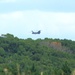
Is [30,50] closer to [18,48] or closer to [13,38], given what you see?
[18,48]

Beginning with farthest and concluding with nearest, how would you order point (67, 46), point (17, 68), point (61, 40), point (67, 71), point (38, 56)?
point (61, 40), point (67, 46), point (38, 56), point (67, 71), point (17, 68)

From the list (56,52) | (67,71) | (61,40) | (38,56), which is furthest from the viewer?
(61,40)

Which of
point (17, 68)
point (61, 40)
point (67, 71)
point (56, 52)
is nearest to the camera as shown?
point (17, 68)

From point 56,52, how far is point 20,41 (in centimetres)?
1123

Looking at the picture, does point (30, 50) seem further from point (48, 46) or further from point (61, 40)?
point (61, 40)

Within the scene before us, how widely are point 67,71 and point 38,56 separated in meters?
88.5

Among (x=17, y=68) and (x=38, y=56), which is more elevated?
(x=17, y=68)

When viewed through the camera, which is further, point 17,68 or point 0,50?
point 0,50

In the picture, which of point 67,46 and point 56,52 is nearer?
point 56,52

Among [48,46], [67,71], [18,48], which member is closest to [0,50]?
[18,48]

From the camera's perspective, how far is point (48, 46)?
12238 centimetres

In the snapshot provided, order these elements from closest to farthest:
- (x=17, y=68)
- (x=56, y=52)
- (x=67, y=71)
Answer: (x=17, y=68) → (x=67, y=71) → (x=56, y=52)

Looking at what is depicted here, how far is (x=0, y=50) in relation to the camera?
11200cm

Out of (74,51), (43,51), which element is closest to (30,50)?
(43,51)
